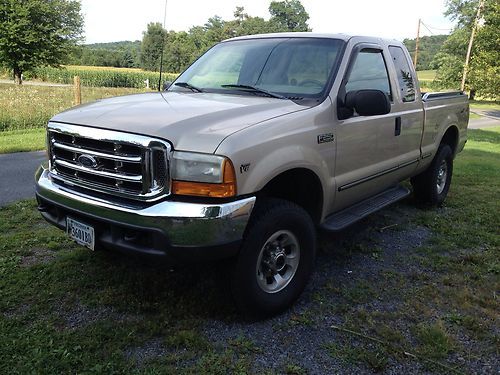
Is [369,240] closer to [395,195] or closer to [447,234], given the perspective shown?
[395,195]

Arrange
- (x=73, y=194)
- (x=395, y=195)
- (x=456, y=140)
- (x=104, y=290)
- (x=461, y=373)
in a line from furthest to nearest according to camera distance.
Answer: (x=456, y=140)
(x=395, y=195)
(x=104, y=290)
(x=73, y=194)
(x=461, y=373)

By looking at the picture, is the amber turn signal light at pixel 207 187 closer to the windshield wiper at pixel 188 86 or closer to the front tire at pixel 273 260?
the front tire at pixel 273 260

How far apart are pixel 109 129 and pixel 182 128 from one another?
48 cm

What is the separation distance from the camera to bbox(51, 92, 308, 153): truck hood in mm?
2631

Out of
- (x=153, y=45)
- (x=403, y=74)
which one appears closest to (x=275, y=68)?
(x=403, y=74)

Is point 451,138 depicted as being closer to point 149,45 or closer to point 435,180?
point 435,180

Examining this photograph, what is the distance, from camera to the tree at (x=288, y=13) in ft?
300

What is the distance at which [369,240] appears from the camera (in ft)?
15.7

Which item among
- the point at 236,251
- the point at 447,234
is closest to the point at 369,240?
the point at 447,234

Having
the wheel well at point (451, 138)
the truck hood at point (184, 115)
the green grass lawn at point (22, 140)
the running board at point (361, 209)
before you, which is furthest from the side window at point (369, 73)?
the green grass lawn at point (22, 140)

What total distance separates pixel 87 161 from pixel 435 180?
441 cm

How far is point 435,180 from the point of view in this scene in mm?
5758

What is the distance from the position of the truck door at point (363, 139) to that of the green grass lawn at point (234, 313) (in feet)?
2.39

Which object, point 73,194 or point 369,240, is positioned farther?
point 369,240
